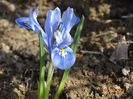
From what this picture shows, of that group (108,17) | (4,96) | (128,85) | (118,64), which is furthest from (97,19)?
(4,96)

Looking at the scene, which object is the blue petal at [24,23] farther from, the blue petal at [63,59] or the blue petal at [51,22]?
the blue petal at [63,59]

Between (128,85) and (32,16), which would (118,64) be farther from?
(32,16)

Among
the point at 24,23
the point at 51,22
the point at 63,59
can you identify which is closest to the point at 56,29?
the point at 51,22

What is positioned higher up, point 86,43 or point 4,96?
point 86,43

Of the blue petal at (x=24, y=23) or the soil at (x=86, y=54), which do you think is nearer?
the blue petal at (x=24, y=23)

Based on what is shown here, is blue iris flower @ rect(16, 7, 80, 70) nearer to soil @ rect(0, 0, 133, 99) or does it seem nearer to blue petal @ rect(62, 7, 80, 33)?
blue petal @ rect(62, 7, 80, 33)

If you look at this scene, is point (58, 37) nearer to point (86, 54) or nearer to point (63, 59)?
point (63, 59)

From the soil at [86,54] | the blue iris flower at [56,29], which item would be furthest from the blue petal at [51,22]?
the soil at [86,54]
